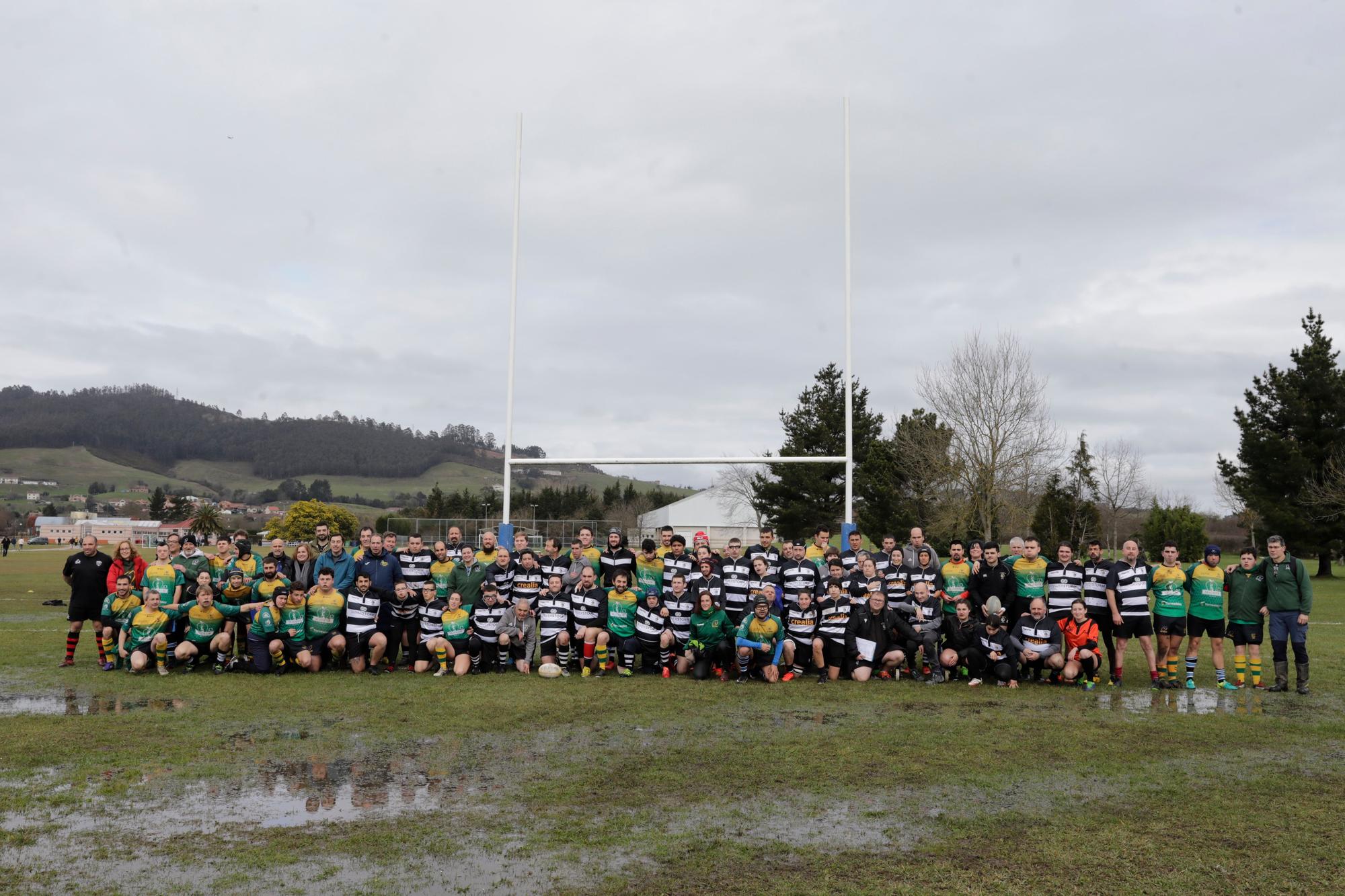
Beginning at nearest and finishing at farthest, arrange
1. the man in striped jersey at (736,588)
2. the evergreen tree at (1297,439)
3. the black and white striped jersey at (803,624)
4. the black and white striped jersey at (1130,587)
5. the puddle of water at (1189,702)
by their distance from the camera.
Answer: the puddle of water at (1189,702), the black and white striped jersey at (1130,587), the black and white striped jersey at (803,624), the man in striped jersey at (736,588), the evergreen tree at (1297,439)

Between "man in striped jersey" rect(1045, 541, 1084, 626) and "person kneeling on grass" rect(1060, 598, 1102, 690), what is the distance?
21cm

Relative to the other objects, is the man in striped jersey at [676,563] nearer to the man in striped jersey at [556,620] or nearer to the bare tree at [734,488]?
the man in striped jersey at [556,620]

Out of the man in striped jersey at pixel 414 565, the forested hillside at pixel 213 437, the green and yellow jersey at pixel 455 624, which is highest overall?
the forested hillside at pixel 213 437

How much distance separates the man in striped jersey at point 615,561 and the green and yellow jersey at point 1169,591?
5318mm

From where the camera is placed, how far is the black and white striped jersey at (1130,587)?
913cm

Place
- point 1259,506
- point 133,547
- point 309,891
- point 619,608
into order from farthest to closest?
point 1259,506 < point 133,547 < point 619,608 < point 309,891

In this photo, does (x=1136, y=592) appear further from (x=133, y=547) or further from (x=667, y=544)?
(x=133, y=547)

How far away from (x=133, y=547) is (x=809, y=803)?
29.8ft

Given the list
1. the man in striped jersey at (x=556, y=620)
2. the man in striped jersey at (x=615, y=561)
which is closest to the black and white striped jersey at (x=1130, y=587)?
the man in striped jersey at (x=615, y=561)

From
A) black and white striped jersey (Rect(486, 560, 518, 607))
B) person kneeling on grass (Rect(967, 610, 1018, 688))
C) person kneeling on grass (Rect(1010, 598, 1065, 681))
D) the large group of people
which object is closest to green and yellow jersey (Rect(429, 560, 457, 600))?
the large group of people

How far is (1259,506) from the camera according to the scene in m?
29.4

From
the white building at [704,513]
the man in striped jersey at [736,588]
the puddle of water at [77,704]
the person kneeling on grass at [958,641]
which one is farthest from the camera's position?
the white building at [704,513]

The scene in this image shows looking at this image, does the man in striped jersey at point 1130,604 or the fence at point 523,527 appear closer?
the man in striped jersey at point 1130,604

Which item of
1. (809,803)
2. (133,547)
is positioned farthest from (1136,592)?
(133,547)
